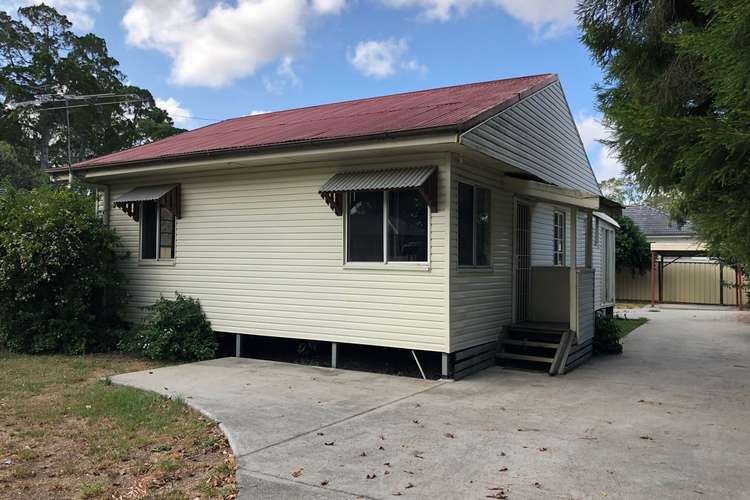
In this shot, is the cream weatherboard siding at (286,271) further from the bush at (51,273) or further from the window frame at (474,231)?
the bush at (51,273)

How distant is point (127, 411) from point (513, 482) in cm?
397

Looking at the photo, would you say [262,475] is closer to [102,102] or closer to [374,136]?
[374,136]

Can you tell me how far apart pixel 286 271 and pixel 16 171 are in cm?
2966

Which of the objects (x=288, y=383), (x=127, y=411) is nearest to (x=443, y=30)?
(x=288, y=383)

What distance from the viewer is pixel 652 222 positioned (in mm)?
29031

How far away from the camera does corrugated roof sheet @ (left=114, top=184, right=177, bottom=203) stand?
1008 cm

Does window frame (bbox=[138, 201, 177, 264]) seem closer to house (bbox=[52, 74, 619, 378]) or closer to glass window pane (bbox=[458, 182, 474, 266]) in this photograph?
house (bbox=[52, 74, 619, 378])

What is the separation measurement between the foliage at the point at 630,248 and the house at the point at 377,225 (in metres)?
12.6

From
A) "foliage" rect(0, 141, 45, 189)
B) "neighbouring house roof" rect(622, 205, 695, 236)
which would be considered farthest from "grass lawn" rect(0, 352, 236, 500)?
"foliage" rect(0, 141, 45, 189)

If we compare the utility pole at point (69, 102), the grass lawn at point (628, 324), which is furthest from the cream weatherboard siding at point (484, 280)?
the utility pole at point (69, 102)

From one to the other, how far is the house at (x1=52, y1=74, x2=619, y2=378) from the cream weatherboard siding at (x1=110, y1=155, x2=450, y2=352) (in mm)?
22

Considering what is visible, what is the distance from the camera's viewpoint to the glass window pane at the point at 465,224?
8.27 metres

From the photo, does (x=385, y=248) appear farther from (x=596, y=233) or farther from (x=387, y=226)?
(x=596, y=233)

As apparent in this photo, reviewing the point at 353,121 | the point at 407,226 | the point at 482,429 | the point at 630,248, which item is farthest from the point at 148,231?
the point at 630,248
